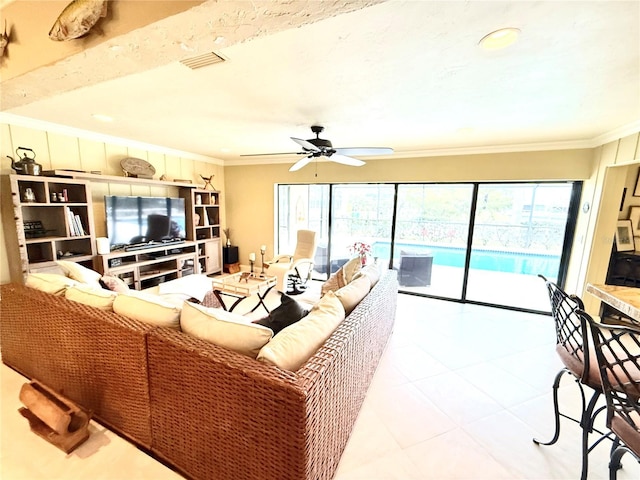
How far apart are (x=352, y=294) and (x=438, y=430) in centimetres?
105

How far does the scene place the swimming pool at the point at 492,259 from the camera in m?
3.88

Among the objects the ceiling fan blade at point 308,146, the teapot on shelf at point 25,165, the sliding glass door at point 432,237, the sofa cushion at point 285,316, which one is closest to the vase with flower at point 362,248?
the sliding glass door at point 432,237

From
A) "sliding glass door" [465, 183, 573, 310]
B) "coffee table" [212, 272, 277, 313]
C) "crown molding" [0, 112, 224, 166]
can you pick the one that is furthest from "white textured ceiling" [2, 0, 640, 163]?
"coffee table" [212, 272, 277, 313]

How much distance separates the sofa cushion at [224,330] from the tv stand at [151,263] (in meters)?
2.88

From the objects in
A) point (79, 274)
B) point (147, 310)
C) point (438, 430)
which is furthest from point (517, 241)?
point (79, 274)

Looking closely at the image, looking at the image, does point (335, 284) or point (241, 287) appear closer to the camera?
point (335, 284)

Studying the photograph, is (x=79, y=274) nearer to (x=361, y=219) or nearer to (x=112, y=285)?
(x=112, y=285)

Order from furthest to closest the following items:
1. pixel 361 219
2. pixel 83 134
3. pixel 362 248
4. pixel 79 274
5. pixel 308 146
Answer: pixel 361 219
pixel 362 248
pixel 83 134
pixel 308 146
pixel 79 274

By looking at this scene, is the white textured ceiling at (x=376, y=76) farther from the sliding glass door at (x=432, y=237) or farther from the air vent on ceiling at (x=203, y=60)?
the sliding glass door at (x=432, y=237)

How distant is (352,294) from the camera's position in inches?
80.0

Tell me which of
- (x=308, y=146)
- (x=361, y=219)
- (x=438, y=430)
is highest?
(x=308, y=146)

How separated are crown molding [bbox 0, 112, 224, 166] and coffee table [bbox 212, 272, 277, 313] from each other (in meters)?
2.52

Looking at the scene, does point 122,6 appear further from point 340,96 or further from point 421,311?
point 421,311

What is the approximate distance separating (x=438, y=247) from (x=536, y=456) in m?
3.18
